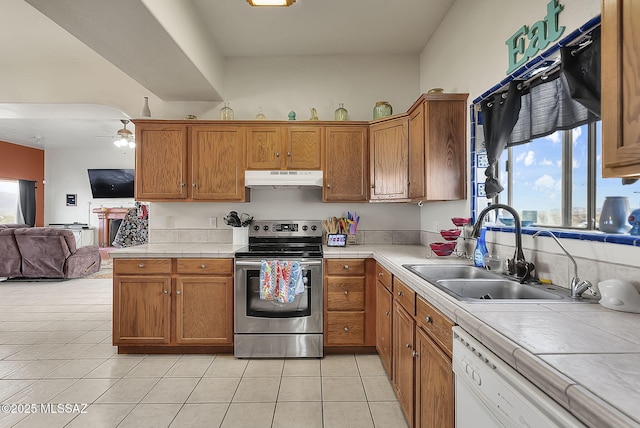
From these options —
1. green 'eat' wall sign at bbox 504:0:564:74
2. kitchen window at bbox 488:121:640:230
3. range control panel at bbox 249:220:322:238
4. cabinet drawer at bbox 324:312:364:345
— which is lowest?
cabinet drawer at bbox 324:312:364:345

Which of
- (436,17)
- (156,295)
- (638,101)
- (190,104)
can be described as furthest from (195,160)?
(638,101)

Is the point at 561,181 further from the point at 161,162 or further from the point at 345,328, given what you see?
the point at 161,162

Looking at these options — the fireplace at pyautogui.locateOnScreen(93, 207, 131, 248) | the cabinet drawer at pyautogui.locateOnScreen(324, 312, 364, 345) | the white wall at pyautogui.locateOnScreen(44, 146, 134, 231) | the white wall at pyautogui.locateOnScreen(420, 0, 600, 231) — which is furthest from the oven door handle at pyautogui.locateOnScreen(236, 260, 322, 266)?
the white wall at pyautogui.locateOnScreen(44, 146, 134, 231)

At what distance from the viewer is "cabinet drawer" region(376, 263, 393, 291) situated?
7.70ft

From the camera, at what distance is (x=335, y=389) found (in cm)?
238

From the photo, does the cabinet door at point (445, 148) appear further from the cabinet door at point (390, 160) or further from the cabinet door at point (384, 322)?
the cabinet door at point (384, 322)

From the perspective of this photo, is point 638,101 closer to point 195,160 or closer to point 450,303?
point 450,303

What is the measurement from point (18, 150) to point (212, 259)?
8771 millimetres

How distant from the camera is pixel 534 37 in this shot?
1.75m

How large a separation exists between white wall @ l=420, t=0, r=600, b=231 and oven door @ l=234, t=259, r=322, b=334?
1270mm

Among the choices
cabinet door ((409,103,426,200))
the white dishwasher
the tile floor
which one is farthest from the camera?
cabinet door ((409,103,426,200))

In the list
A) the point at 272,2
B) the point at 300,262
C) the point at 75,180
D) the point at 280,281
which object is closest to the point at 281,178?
the point at 300,262

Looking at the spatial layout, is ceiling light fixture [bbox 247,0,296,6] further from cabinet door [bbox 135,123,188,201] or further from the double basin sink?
the double basin sink

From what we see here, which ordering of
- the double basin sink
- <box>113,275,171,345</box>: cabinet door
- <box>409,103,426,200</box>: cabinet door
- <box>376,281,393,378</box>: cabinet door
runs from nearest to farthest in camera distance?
the double basin sink
<box>376,281,393,378</box>: cabinet door
<box>409,103,426,200</box>: cabinet door
<box>113,275,171,345</box>: cabinet door
